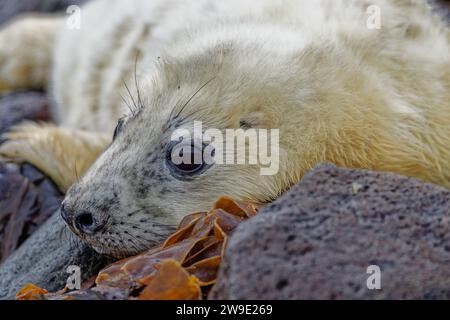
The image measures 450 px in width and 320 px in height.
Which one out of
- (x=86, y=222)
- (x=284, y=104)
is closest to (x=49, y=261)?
(x=86, y=222)

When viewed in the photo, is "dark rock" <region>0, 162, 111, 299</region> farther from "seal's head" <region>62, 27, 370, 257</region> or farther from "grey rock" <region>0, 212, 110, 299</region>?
"seal's head" <region>62, 27, 370, 257</region>

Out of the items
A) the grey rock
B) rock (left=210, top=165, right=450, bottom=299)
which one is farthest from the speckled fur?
rock (left=210, top=165, right=450, bottom=299)

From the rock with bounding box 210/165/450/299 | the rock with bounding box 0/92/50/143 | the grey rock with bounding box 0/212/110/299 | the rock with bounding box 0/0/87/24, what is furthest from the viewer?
the rock with bounding box 0/0/87/24

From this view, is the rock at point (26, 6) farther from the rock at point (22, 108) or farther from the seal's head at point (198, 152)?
the seal's head at point (198, 152)

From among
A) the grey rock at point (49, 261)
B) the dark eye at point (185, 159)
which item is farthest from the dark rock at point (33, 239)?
the dark eye at point (185, 159)

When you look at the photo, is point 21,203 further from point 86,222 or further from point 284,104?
point 284,104

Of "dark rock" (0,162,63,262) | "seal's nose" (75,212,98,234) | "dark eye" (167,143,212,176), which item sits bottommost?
"dark rock" (0,162,63,262)
